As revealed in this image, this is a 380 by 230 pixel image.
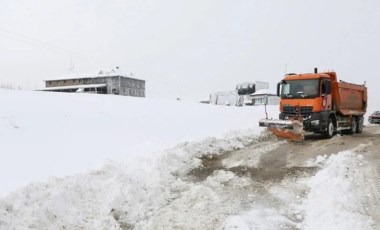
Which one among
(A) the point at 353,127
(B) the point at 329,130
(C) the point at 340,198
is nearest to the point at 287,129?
(B) the point at 329,130

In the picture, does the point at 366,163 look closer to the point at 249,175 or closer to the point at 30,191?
the point at 249,175

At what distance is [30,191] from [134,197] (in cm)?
185

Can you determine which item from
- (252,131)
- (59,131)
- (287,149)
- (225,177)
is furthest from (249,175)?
(252,131)

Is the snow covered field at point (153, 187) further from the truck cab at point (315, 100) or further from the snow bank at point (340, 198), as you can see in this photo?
the truck cab at point (315, 100)

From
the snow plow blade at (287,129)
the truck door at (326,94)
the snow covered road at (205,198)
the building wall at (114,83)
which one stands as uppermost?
the building wall at (114,83)

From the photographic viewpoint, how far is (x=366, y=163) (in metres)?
10.4

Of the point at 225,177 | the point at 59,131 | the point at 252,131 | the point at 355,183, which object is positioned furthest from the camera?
the point at 252,131

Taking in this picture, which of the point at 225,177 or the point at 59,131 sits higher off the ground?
the point at 59,131

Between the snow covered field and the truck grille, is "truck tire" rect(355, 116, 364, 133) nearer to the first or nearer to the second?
the truck grille

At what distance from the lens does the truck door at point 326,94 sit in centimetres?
1695

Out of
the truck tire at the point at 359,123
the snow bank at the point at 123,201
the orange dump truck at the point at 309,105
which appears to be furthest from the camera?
the truck tire at the point at 359,123

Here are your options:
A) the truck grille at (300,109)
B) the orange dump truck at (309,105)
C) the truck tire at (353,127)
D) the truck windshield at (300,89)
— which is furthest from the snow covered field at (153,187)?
the truck tire at (353,127)

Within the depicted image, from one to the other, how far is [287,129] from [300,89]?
2.33m

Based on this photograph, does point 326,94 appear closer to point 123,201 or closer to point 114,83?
point 123,201
